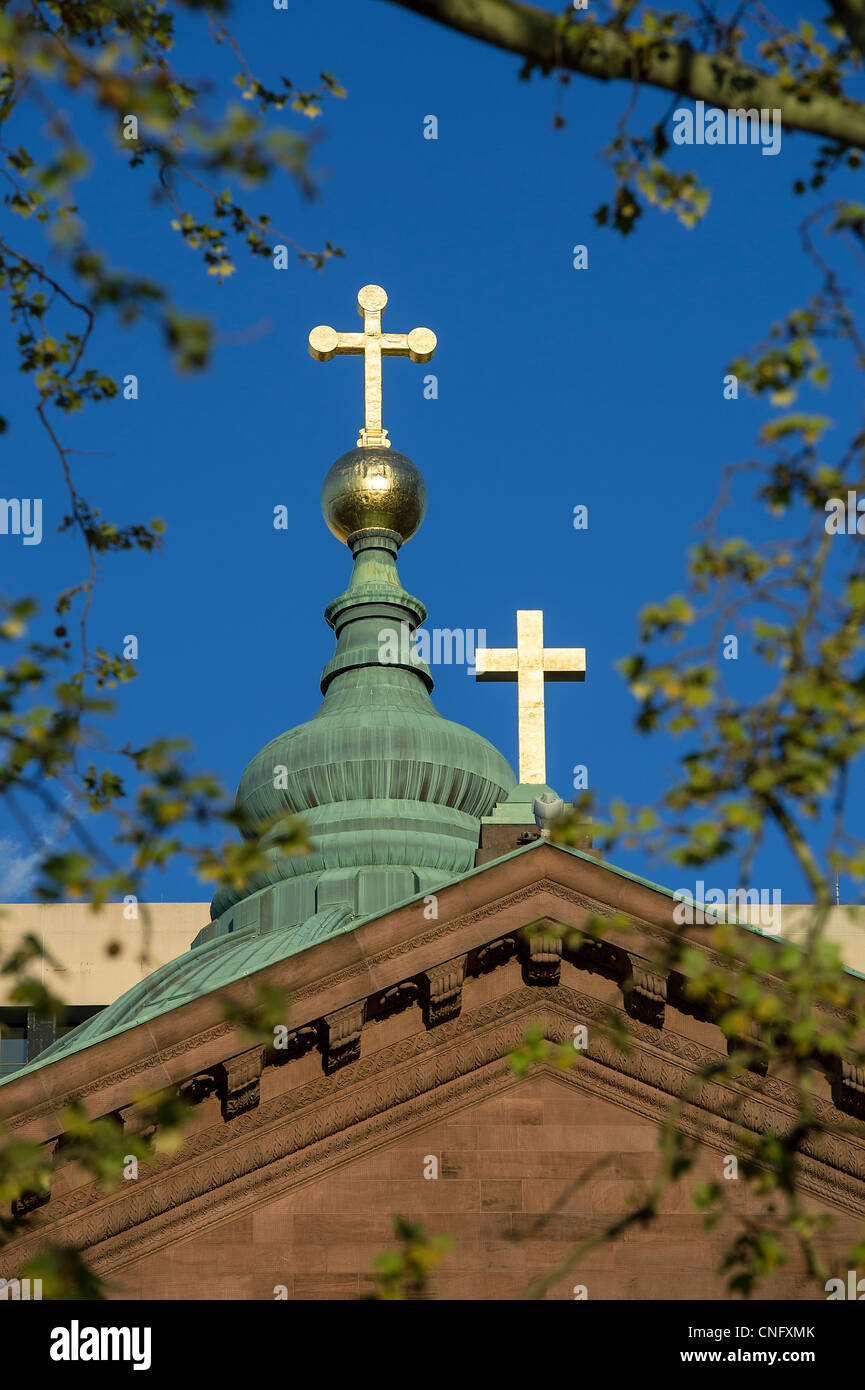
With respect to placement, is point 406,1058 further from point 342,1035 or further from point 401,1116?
point 342,1035

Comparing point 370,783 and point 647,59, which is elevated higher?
point 370,783

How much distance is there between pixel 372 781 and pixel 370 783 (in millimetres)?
41

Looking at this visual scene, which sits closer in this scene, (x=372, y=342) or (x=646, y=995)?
(x=646, y=995)

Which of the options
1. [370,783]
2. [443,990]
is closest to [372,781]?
[370,783]

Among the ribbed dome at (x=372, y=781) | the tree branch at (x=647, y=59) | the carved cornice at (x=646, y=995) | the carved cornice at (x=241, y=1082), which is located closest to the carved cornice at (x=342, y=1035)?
the carved cornice at (x=241, y=1082)

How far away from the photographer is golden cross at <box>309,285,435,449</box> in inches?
1213

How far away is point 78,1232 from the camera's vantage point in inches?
580

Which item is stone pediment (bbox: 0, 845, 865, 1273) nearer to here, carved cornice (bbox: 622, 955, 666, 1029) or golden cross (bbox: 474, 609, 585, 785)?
carved cornice (bbox: 622, 955, 666, 1029)

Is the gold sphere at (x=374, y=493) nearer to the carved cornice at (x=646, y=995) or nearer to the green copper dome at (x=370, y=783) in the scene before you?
the green copper dome at (x=370, y=783)

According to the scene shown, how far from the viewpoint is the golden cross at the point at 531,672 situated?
24.0 m

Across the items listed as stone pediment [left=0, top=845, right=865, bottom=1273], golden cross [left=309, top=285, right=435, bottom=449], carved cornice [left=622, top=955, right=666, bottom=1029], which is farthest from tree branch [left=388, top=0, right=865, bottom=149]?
golden cross [left=309, top=285, right=435, bottom=449]

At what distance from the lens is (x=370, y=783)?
Answer: 27.7 m
